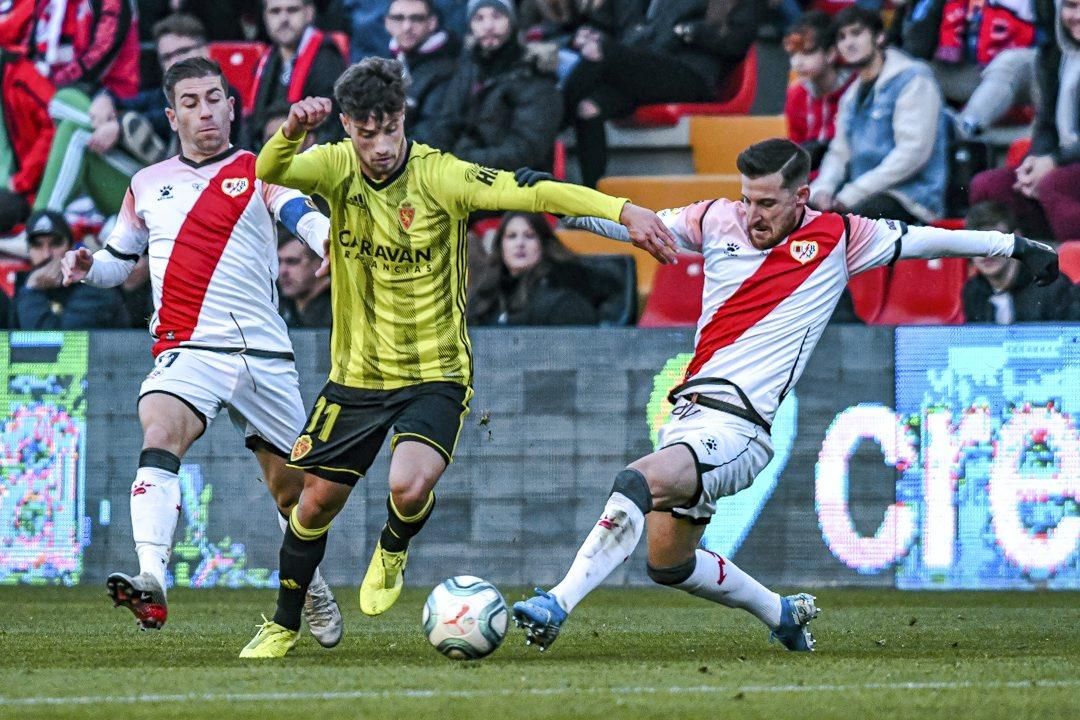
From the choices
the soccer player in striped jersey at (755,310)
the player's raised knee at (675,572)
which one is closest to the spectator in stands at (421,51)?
the soccer player in striped jersey at (755,310)

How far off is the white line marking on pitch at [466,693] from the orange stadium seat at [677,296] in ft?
23.4

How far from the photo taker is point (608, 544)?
672cm

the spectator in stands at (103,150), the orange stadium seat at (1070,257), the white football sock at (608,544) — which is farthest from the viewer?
the spectator in stands at (103,150)

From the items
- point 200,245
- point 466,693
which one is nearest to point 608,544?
point 466,693

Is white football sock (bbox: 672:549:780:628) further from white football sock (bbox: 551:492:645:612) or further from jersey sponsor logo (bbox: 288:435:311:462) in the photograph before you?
jersey sponsor logo (bbox: 288:435:311:462)

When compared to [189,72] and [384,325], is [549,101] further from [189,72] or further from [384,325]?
[384,325]

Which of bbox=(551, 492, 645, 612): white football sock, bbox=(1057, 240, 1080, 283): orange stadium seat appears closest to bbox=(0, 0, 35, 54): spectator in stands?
bbox=(1057, 240, 1080, 283): orange stadium seat

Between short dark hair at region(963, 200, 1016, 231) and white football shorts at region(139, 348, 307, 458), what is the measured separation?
18.1 feet

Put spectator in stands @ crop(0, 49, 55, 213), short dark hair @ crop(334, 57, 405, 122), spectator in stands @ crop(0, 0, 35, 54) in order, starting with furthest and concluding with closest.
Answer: spectator in stands @ crop(0, 0, 35, 54) → spectator in stands @ crop(0, 49, 55, 213) → short dark hair @ crop(334, 57, 405, 122)

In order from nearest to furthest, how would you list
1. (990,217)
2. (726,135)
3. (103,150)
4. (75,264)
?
(75,264) → (990,217) → (103,150) → (726,135)

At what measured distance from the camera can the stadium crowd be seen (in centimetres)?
1255

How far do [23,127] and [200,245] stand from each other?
761cm

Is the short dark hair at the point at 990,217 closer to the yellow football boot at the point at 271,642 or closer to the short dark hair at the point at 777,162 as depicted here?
the short dark hair at the point at 777,162

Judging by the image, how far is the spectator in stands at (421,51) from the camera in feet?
46.5
